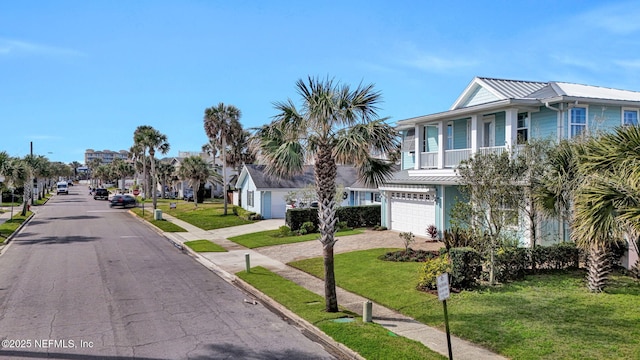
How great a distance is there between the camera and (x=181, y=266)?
62.0 feet

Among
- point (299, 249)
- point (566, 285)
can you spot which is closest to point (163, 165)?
point (299, 249)

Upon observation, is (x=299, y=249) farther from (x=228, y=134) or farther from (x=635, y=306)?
(x=228, y=134)

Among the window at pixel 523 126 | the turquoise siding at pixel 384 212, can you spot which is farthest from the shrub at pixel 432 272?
the turquoise siding at pixel 384 212

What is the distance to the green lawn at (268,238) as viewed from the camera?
81.3ft

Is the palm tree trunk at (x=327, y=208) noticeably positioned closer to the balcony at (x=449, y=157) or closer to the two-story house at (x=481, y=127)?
the two-story house at (x=481, y=127)

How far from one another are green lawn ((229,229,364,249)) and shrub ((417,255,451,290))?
40.0 feet

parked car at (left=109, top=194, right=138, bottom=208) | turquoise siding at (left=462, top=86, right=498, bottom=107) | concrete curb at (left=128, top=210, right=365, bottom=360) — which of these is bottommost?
concrete curb at (left=128, top=210, right=365, bottom=360)

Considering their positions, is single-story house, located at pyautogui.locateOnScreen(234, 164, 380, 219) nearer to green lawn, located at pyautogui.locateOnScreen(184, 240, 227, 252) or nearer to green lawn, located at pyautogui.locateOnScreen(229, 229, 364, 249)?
green lawn, located at pyautogui.locateOnScreen(229, 229, 364, 249)

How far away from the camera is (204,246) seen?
24422 millimetres

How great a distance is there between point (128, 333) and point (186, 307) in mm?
2408

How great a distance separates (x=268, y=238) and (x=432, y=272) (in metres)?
14.9

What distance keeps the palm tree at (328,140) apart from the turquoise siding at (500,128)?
10.2 meters

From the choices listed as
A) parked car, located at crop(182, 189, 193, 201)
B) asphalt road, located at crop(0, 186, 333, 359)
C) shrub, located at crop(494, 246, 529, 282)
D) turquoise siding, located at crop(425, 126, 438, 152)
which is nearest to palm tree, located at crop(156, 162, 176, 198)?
parked car, located at crop(182, 189, 193, 201)

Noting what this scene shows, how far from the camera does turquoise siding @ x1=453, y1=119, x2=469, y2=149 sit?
22828 millimetres
